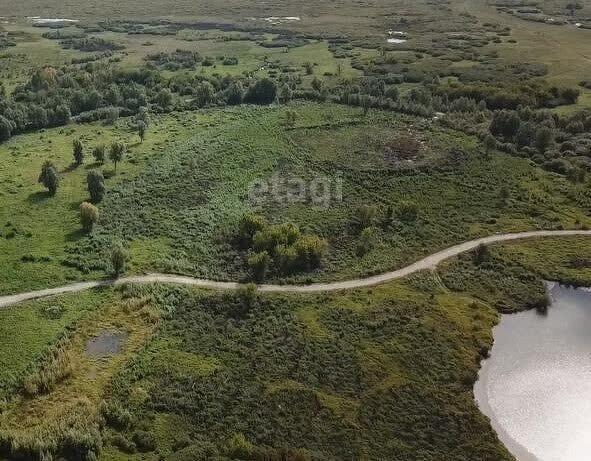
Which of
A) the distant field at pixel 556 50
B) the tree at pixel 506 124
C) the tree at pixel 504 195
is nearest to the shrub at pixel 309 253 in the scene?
the tree at pixel 504 195

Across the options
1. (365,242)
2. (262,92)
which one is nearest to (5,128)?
(262,92)

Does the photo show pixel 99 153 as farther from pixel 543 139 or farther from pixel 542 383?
pixel 543 139

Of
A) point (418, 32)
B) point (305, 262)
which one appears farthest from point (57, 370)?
point (418, 32)

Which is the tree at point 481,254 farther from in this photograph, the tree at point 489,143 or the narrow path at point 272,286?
the tree at point 489,143

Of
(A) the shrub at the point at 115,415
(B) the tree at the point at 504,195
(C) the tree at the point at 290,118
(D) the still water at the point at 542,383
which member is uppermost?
(C) the tree at the point at 290,118

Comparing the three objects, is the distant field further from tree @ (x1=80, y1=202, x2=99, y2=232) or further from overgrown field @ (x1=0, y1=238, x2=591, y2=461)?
tree @ (x1=80, y1=202, x2=99, y2=232)

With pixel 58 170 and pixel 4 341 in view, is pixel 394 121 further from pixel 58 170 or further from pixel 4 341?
pixel 4 341

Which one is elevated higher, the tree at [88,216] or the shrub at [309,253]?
the tree at [88,216]

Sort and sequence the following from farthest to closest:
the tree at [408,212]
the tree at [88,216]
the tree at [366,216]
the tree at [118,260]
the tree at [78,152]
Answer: the tree at [78,152] < the tree at [408,212] < the tree at [366,216] < the tree at [88,216] < the tree at [118,260]

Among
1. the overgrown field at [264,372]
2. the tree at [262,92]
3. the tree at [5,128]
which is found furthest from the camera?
the tree at [262,92]
